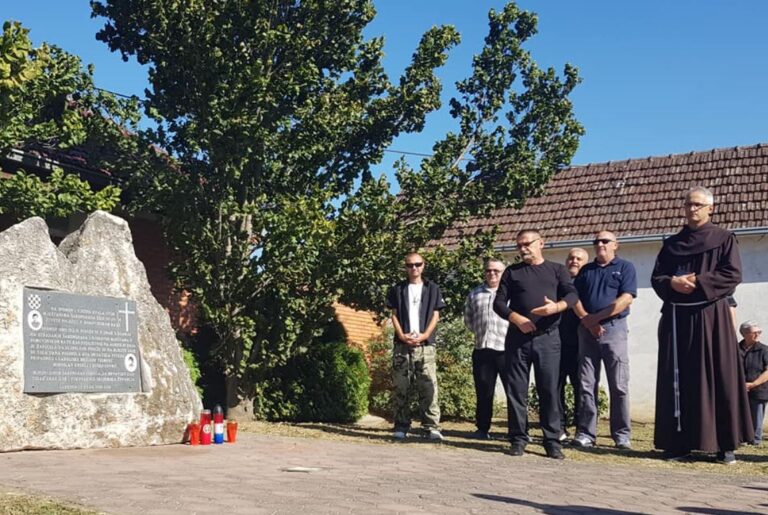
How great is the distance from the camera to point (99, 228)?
9289mm

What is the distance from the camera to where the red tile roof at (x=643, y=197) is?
1733cm

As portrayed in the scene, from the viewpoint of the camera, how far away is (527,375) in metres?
8.23

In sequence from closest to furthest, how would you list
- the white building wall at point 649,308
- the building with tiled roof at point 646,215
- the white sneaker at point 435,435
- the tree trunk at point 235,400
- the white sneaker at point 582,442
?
the white sneaker at point 582,442 < the white sneaker at point 435,435 < the tree trunk at point 235,400 < the white building wall at point 649,308 < the building with tiled roof at point 646,215

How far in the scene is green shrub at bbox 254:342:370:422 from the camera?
12117mm

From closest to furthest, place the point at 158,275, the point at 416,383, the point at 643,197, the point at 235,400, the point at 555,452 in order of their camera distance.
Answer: the point at 555,452, the point at 416,383, the point at 235,400, the point at 158,275, the point at 643,197

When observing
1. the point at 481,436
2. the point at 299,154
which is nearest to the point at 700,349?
the point at 481,436

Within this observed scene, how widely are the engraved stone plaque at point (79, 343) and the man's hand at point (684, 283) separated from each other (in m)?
5.41

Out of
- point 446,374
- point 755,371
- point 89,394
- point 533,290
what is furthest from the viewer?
point 446,374

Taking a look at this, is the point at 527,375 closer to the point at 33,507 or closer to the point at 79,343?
the point at 79,343

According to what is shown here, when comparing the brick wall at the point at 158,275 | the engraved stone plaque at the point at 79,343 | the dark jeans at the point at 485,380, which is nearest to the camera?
the engraved stone plaque at the point at 79,343

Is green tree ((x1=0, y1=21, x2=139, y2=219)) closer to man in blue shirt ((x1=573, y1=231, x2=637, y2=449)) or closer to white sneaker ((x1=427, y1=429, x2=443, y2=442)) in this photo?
white sneaker ((x1=427, y1=429, x2=443, y2=442))

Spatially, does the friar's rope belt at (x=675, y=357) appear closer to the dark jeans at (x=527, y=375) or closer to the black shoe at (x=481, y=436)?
the dark jeans at (x=527, y=375)

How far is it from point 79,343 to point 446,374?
686cm

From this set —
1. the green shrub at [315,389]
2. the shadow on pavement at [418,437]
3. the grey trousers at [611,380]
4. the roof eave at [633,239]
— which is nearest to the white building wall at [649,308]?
the roof eave at [633,239]
